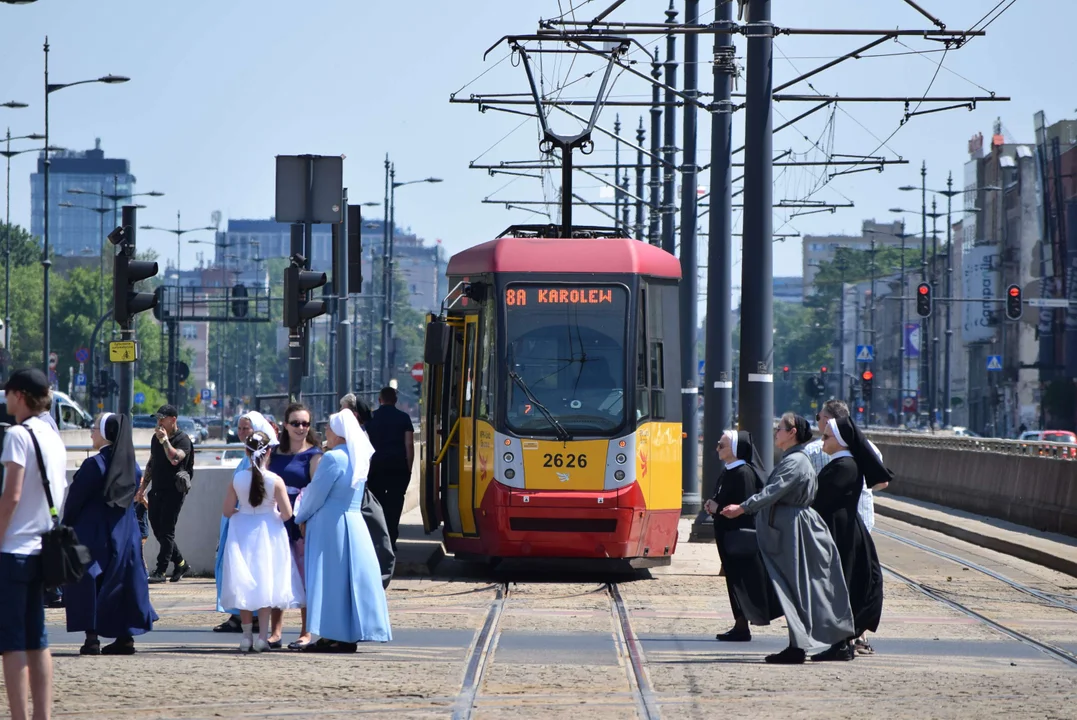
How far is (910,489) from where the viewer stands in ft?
125

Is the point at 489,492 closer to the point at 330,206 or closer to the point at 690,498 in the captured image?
the point at 330,206

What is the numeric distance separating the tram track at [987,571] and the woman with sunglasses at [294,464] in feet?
23.1

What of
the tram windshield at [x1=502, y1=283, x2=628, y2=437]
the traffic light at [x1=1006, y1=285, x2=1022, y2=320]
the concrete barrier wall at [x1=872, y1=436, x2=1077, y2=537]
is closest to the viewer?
the tram windshield at [x1=502, y1=283, x2=628, y2=437]

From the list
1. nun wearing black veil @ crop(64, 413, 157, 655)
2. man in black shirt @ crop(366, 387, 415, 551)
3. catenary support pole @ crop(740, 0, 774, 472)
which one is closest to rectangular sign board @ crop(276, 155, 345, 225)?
man in black shirt @ crop(366, 387, 415, 551)

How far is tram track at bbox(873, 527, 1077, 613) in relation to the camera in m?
16.8

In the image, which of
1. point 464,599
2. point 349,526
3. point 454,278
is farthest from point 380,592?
point 454,278

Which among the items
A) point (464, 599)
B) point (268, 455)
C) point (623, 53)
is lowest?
point (464, 599)

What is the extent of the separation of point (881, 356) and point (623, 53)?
12574 centimetres

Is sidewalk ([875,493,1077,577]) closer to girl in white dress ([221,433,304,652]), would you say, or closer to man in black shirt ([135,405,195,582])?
man in black shirt ([135,405,195,582])

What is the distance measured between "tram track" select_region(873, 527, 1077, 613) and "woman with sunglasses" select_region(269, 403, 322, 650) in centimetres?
706

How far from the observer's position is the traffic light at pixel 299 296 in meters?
17.1

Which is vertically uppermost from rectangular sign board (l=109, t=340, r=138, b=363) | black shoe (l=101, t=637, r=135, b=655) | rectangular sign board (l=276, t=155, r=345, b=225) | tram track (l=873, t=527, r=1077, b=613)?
rectangular sign board (l=276, t=155, r=345, b=225)

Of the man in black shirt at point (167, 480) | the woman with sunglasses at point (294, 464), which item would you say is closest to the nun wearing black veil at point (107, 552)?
the woman with sunglasses at point (294, 464)

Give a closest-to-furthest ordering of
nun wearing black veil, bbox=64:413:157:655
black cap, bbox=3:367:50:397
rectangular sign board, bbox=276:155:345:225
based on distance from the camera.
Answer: black cap, bbox=3:367:50:397
nun wearing black veil, bbox=64:413:157:655
rectangular sign board, bbox=276:155:345:225
